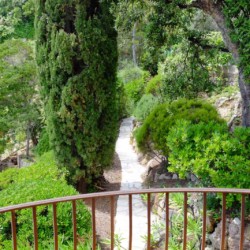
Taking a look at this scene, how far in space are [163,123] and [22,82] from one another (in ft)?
12.2

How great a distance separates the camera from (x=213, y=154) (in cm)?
379

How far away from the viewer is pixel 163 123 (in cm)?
592

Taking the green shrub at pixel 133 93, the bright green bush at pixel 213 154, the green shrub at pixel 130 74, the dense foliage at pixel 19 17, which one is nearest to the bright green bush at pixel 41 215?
the bright green bush at pixel 213 154

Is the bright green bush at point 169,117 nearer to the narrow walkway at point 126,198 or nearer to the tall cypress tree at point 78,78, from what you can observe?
the tall cypress tree at point 78,78

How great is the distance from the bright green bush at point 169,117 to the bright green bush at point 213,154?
1.47 m

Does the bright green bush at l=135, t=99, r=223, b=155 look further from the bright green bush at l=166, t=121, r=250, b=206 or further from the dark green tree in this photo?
the bright green bush at l=166, t=121, r=250, b=206

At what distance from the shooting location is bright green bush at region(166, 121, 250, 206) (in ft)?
11.7

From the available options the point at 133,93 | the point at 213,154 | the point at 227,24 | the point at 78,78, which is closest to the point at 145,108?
the point at 133,93

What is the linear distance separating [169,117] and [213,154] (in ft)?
7.22

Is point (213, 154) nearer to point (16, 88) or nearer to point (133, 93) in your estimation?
point (16, 88)

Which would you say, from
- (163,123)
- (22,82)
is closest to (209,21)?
(163,123)

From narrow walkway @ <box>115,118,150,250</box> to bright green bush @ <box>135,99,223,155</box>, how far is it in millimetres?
924

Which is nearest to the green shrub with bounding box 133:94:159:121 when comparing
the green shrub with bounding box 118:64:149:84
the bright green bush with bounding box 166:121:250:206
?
the green shrub with bounding box 118:64:149:84

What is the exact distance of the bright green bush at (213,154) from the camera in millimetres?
3568
